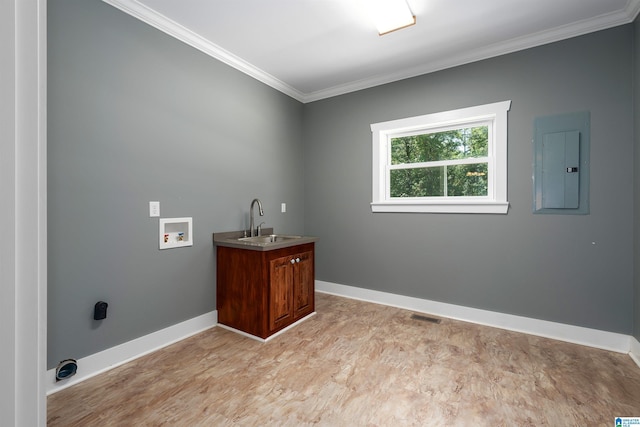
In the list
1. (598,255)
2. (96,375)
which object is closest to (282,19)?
(96,375)

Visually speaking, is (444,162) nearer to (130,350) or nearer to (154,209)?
(154,209)

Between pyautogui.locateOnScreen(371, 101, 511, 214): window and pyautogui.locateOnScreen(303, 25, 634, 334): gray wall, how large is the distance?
3.7 inches

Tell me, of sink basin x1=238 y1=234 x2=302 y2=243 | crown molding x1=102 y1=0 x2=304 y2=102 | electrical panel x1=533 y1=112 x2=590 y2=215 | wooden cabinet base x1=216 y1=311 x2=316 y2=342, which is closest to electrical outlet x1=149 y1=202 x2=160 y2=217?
sink basin x1=238 y1=234 x2=302 y2=243

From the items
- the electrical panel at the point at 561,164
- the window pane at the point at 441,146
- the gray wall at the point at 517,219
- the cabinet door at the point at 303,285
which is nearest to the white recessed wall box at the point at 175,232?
the cabinet door at the point at 303,285

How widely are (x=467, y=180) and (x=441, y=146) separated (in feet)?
1.54

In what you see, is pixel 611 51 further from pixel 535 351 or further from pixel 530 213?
pixel 535 351

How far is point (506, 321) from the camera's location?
2.78 m

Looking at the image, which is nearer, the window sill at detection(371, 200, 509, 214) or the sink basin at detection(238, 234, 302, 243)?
the window sill at detection(371, 200, 509, 214)

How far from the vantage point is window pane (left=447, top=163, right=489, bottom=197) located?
2.98 meters

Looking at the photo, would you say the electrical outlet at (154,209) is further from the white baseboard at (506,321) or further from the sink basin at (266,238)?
the white baseboard at (506,321)

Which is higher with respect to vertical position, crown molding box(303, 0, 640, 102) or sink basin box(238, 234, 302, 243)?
crown molding box(303, 0, 640, 102)

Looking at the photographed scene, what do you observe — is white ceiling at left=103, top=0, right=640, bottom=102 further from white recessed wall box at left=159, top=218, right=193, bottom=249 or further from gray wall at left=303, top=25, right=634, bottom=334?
white recessed wall box at left=159, top=218, right=193, bottom=249

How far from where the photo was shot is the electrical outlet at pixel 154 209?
7.66 feet

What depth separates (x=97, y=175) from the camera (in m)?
2.03
